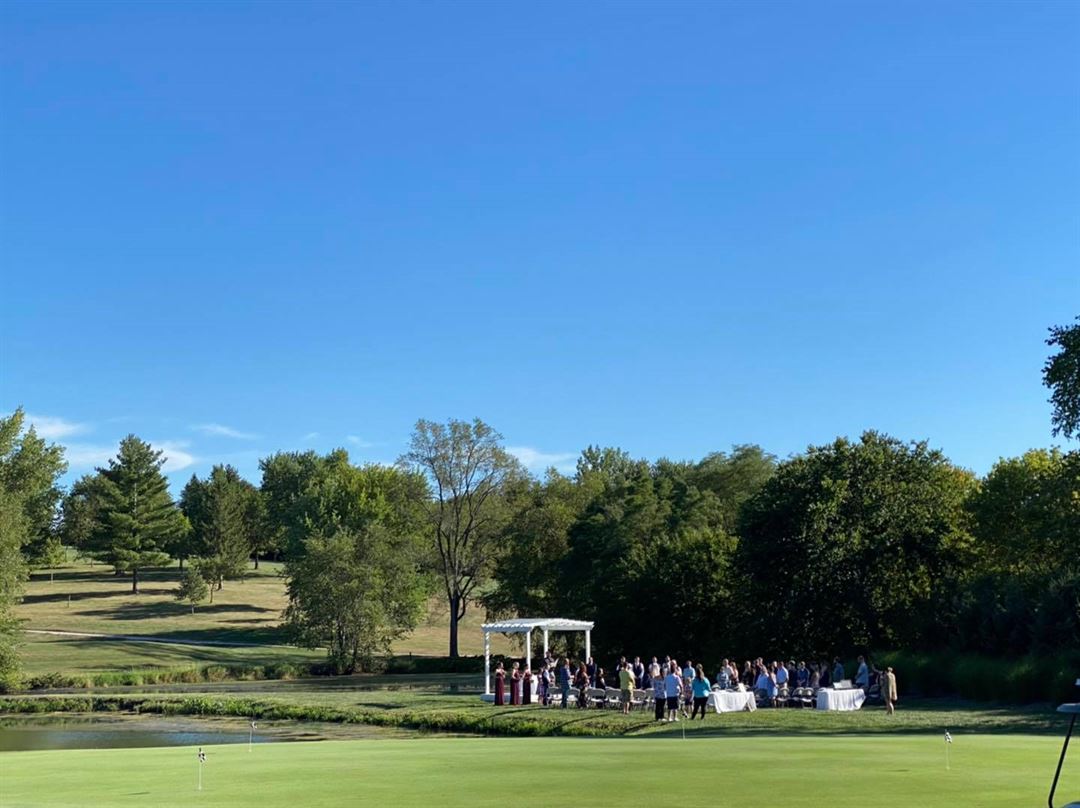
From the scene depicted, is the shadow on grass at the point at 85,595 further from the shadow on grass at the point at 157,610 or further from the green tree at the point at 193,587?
the green tree at the point at 193,587

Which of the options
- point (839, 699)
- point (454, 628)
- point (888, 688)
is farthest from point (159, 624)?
point (888, 688)

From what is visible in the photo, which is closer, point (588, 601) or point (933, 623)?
point (933, 623)

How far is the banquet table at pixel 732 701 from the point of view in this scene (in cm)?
3431

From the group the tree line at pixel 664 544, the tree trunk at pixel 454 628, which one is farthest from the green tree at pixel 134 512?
the tree trunk at pixel 454 628

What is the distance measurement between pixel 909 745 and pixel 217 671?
159 ft

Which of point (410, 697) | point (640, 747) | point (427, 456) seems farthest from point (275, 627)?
point (640, 747)

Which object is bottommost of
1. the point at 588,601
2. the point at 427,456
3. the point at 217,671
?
the point at 217,671

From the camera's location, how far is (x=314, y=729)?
34812 millimetres

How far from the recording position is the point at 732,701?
34.6 meters

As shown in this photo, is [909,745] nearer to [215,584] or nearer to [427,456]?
[427,456]

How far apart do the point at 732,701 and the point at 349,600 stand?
117 feet

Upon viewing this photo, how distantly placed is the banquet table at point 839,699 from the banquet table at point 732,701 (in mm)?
2090

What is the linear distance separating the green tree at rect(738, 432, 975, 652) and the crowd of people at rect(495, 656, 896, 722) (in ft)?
19.8

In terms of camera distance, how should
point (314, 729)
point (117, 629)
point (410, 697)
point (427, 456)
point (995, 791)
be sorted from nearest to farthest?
point (995, 791), point (314, 729), point (410, 697), point (427, 456), point (117, 629)
